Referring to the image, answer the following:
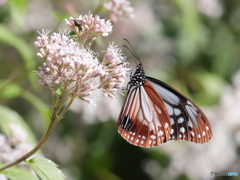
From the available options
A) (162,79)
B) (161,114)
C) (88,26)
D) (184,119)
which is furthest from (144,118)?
(162,79)

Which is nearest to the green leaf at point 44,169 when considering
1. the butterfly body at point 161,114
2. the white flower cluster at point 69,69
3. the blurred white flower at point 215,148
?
the white flower cluster at point 69,69

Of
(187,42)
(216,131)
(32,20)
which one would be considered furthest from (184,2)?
(32,20)

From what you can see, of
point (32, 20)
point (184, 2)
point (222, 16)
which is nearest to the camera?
point (184, 2)

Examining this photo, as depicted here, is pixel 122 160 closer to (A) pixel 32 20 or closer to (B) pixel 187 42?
(B) pixel 187 42

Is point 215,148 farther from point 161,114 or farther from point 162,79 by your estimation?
point 161,114

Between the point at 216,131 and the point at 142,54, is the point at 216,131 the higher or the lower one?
the lower one

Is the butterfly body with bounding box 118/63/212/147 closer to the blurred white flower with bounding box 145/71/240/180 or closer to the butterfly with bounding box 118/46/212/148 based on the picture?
the butterfly with bounding box 118/46/212/148

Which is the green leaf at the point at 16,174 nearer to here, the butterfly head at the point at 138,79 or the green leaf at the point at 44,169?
the green leaf at the point at 44,169
